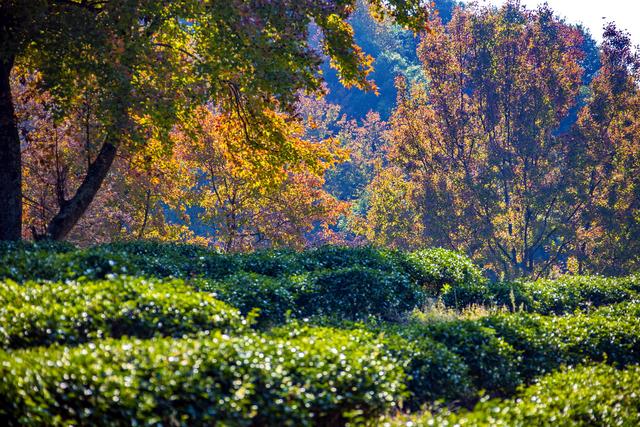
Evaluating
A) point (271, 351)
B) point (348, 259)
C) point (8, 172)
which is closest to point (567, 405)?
point (271, 351)

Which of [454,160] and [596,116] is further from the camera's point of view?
[454,160]

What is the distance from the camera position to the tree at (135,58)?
1316 centimetres

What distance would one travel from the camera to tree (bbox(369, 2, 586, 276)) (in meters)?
30.4

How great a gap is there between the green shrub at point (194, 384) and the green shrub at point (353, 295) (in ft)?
13.6

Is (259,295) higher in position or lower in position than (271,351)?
higher

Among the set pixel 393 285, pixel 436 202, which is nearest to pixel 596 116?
pixel 436 202

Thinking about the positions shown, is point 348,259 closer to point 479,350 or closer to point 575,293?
point 575,293

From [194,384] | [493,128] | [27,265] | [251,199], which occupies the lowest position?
[194,384]

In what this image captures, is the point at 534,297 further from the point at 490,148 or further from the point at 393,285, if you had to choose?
the point at 490,148

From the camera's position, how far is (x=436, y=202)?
31.0 m

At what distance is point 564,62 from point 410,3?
17.5m

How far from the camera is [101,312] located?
7.32 metres

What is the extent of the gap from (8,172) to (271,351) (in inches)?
384

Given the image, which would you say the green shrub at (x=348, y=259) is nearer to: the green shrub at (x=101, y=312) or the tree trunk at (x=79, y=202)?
the tree trunk at (x=79, y=202)
